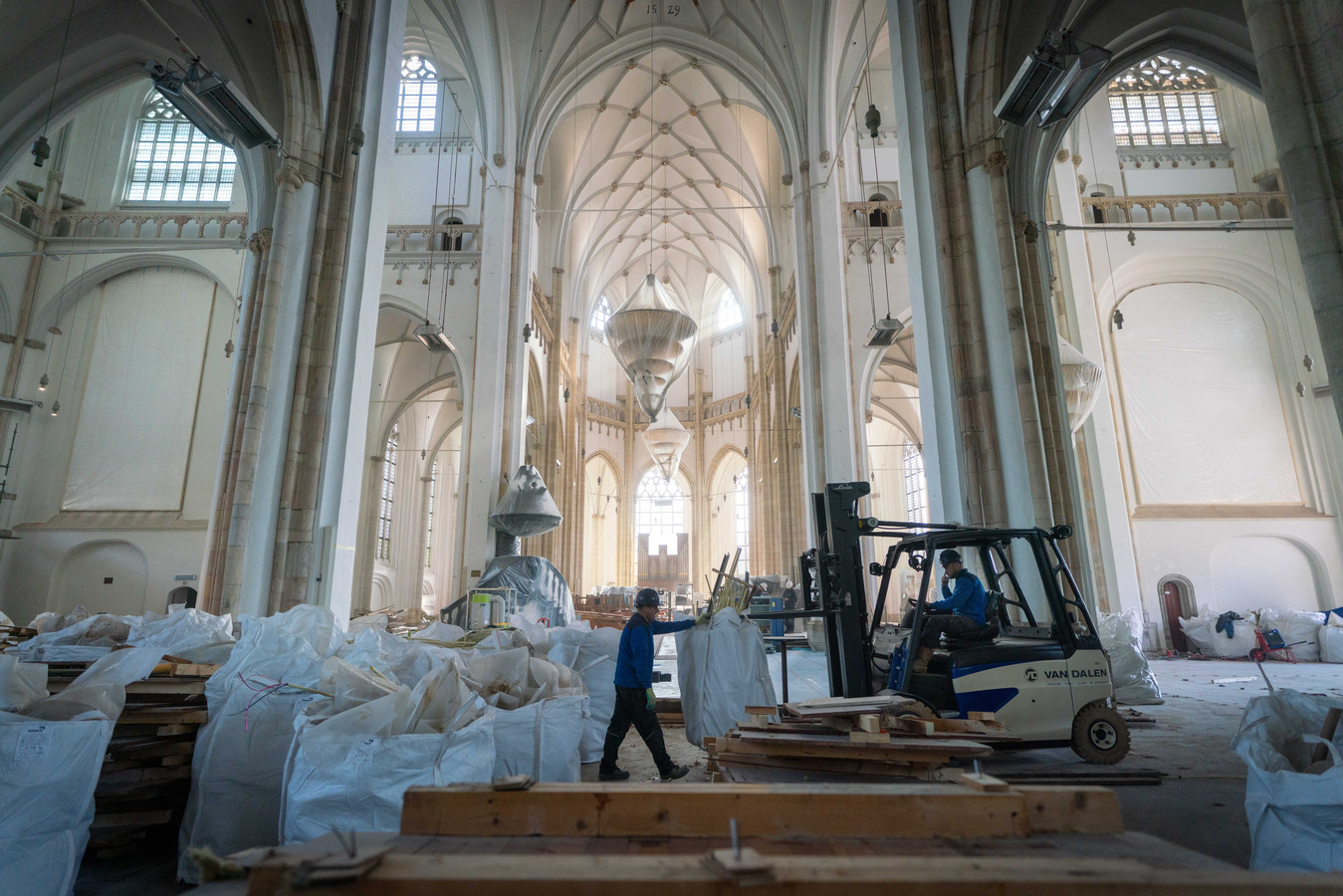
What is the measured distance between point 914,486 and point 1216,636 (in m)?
12.9

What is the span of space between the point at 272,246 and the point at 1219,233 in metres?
18.7

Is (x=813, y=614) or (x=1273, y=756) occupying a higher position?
(x=813, y=614)

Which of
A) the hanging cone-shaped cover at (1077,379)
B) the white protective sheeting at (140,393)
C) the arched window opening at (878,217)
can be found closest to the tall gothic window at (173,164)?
the white protective sheeting at (140,393)

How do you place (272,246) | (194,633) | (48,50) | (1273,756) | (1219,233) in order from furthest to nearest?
(1219,233) → (48,50) → (272,246) → (194,633) → (1273,756)

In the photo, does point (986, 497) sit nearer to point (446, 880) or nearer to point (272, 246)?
point (446, 880)

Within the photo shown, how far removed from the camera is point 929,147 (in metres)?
7.92

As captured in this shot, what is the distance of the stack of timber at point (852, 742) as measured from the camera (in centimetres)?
305

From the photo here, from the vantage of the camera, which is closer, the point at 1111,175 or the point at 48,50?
the point at 48,50

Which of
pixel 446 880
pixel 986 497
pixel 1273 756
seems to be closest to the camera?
pixel 446 880

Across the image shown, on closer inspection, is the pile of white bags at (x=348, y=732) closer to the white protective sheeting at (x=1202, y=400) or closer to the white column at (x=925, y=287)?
the white column at (x=925, y=287)

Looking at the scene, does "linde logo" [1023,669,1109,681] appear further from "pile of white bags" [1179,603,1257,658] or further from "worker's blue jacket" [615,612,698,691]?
"pile of white bags" [1179,603,1257,658]

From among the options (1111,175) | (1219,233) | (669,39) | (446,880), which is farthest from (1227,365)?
(446,880)

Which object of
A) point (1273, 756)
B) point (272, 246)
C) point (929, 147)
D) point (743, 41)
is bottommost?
point (1273, 756)

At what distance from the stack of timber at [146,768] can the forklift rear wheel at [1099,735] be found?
473 centimetres
